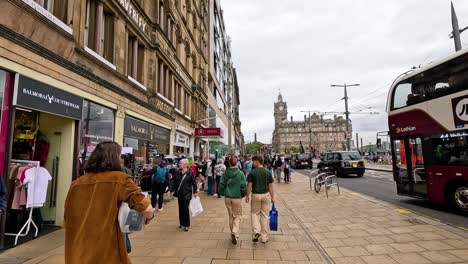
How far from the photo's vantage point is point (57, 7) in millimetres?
7414

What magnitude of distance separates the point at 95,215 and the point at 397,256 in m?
4.90

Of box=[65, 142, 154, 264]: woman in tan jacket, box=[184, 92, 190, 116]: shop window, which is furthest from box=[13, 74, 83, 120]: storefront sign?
box=[184, 92, 190, 116]: shop window

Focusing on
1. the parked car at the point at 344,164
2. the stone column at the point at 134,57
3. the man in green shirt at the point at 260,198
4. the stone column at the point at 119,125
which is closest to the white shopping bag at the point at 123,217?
the man in green shirt at the point at 260,198

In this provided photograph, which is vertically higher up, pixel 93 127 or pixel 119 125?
pixel 119 125

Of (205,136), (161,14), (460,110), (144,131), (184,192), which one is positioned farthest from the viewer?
(205,136)

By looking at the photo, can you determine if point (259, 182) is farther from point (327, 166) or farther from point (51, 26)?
point (327, 166)

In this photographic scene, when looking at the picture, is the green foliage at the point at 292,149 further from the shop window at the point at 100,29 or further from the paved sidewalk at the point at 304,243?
the shop window at the point at 100,29

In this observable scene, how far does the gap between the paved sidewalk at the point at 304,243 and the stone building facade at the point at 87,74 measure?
2653 mm

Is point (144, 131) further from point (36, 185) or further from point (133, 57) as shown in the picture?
point (36, 185)

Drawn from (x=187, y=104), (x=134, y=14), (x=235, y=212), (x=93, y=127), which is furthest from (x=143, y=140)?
(x=187, y=104)

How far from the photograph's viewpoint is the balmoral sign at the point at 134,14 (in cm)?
1110

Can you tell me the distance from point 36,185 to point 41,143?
1.45 metres

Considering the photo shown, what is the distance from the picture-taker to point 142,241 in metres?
6.10

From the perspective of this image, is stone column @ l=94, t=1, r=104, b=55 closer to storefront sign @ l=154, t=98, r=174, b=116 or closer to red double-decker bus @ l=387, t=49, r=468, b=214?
storefront sign @ l=154, t=98, r=174, b=116
